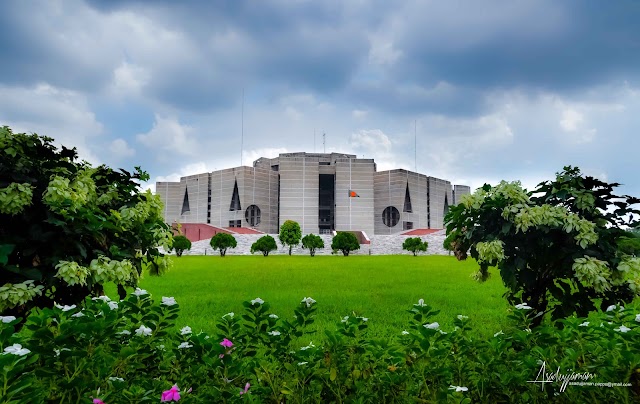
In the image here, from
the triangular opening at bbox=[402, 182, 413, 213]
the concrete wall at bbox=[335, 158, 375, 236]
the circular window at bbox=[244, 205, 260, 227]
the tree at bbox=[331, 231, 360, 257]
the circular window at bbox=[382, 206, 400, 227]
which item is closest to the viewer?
the tree at bbox=[331, 231, 360, 257]

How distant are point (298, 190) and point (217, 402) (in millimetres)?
49146

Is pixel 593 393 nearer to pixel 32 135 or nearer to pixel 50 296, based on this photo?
pixel 50 296

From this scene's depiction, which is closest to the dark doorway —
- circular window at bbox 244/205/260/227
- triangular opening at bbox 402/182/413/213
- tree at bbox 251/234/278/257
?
circular window at bbox 244/205/260/227

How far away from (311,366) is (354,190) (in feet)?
160

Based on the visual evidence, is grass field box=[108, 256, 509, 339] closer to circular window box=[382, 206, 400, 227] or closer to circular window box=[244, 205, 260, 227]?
circular window box=[244, 205, 260, 227]

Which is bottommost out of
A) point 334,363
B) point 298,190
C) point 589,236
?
point 334,363

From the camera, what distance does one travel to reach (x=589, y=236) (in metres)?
3.73

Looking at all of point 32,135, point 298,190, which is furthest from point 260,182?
point 32,135

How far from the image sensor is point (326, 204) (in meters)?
61.7

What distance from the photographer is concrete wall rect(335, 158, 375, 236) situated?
5069 cm

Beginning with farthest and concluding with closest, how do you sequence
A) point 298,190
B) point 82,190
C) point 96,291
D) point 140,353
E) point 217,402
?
point 298,190 < point 96,291 < point 82,190 < point 140,353 < point 217,402

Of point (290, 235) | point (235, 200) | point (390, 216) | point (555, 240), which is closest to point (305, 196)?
point (235, 200)

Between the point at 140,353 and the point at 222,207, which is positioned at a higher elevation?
the point at 222,207

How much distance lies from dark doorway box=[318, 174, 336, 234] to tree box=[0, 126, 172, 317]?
55.5m
